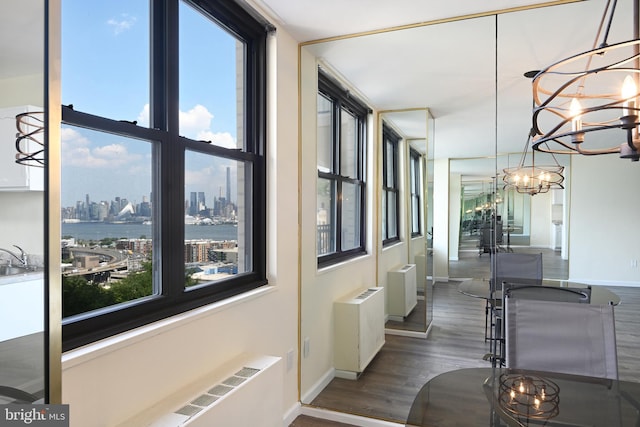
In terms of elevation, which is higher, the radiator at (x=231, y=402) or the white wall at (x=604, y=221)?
the white wall at (x=604, y=221)

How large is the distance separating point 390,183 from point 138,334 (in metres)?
1.85

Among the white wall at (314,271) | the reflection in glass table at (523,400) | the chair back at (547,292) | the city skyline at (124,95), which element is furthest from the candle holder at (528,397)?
the city skyline at (124,95)

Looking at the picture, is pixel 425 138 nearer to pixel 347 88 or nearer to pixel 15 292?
pixel 347 88

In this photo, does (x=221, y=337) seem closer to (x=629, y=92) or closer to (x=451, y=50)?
(x=629, y=92)

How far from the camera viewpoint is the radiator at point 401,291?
2.75m

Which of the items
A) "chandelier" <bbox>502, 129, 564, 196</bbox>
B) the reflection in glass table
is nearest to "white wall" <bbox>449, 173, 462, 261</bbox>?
"chandelier" <bbox>502, 129, 564, 196</bbox>

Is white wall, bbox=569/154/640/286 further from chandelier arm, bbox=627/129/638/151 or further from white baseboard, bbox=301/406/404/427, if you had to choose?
white baseboard, bbox=301/406/404/427

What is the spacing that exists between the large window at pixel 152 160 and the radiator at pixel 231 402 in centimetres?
35

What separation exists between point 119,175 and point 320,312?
1.85 meters

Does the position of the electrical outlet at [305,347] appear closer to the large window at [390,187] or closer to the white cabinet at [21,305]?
the large window at [390,187]

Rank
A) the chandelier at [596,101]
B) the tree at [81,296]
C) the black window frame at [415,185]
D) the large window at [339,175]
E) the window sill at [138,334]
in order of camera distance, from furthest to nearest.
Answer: the large window at [339,175], the black window frame at [415,185], the tree at [81,296], the window sill at [138,334], the chandelier at [596,101]

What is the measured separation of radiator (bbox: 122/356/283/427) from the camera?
1498 mm

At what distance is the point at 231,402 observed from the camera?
1.68 metres

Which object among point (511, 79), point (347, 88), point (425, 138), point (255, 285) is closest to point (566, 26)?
point (511, 79)
